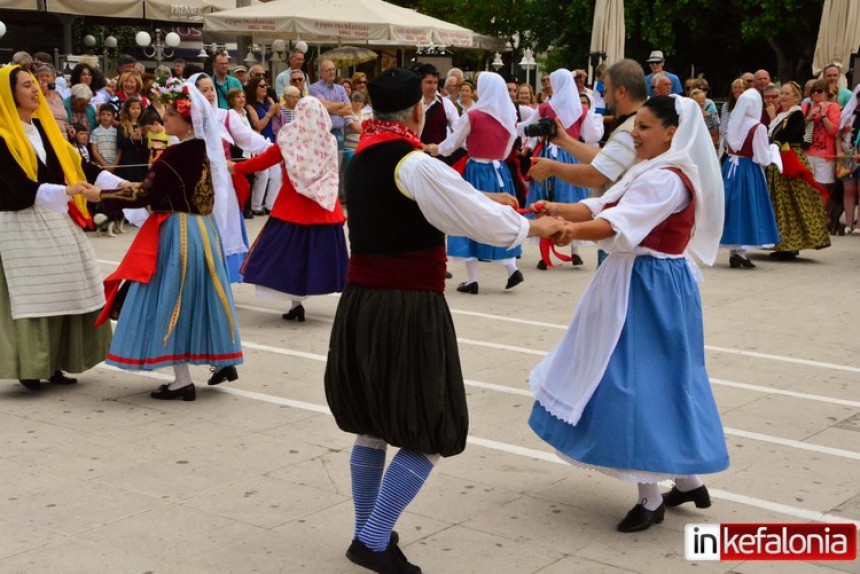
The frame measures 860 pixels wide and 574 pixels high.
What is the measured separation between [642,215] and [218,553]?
6.66 ft

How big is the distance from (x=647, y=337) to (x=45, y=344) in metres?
3.71

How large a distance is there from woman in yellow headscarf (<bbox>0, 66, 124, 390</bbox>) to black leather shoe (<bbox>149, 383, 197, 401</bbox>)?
0.56 meters

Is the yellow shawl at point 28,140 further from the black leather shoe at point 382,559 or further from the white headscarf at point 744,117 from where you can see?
the white headscarf at point 744,117

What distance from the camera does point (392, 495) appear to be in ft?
13.9

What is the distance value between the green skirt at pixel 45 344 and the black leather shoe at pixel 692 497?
3584mm

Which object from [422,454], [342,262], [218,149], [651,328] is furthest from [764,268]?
[422,454]

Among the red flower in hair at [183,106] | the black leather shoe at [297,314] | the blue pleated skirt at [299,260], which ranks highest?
the red flower in hair at [183,106]

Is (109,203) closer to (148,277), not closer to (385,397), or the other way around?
(148,277)

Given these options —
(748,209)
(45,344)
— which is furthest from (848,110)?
(45,344)

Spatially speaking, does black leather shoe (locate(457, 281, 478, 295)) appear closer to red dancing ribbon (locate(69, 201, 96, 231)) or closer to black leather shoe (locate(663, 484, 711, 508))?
red dancing ribbon (locate(69, 201, 96, 231))

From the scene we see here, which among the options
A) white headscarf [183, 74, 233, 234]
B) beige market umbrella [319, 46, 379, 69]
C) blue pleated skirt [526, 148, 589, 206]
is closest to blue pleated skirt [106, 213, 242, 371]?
white headscarf [183, 74, 233, 234]

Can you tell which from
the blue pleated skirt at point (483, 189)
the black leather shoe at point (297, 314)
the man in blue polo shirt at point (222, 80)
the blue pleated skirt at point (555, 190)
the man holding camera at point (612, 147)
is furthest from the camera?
the man in blue polo shirt at point (222, 80)

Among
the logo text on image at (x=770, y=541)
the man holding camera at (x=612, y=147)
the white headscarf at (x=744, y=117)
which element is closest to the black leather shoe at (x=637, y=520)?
the logo text on image at (x=770, y=541)

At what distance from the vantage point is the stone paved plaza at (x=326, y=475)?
457 centimetres
